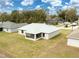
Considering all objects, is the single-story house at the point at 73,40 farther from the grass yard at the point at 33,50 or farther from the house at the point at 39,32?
the house at the point at 39,32

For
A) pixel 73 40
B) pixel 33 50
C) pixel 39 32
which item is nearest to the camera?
pixel 33 50

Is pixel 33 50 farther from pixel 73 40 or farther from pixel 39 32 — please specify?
pixel 39 32

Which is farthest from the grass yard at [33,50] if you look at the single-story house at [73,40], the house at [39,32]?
the house at [39,32]

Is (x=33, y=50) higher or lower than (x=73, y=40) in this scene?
lower

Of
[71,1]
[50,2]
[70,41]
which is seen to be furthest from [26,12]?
[70,41]

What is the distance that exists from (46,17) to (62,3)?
1.05 m

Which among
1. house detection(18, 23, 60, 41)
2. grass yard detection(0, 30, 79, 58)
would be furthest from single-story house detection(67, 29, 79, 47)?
house detection(18, 23, 60, 41)

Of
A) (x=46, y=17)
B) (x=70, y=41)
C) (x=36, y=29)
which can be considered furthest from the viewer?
(x=36, y=29)

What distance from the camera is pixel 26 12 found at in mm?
6027

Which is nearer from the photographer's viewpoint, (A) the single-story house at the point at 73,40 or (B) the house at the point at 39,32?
(A) the single-story house at the point at 73,40

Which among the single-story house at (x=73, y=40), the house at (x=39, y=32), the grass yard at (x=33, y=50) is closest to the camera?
the grass yard at (x=33, y=50)

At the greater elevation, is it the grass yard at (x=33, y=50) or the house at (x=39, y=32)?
the house at (x=39, y=32)

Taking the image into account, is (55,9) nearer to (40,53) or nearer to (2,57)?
(40,53)

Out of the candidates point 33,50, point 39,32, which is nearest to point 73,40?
point 33,50
